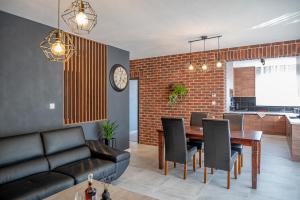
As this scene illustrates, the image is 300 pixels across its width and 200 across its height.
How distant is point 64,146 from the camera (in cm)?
326

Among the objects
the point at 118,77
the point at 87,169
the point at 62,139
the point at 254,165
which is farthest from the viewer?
the point at 118,77

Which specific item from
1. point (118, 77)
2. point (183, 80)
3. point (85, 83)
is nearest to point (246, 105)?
point (183, 80)

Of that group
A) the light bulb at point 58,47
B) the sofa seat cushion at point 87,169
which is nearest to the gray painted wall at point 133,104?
the sofa seat cushion at point 87,169

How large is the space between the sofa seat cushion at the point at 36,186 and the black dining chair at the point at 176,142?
1.73 meters

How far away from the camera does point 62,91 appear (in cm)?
385

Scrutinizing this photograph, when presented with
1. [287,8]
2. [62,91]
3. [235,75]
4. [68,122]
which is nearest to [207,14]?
[287,8]

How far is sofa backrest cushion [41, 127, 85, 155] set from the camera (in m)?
3.08

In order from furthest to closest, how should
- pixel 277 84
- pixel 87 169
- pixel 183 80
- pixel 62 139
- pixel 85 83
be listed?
1. pixel 277 84
2. pixel 183 80
3. pixel 85 83
4. pixel 62 139
5. pixel 87 169

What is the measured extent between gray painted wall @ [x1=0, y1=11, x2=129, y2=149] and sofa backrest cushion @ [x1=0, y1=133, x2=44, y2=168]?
1.38ft

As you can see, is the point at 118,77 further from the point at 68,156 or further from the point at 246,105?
the point at 246,105

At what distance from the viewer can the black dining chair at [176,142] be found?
3568mm

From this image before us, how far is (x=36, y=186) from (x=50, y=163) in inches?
24.2

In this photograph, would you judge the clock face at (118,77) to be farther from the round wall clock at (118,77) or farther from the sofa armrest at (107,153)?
the sofa armrest at (107,153)

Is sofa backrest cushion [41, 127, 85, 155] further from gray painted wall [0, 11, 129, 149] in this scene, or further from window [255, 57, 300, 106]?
window [255, 57, 300, 106]
